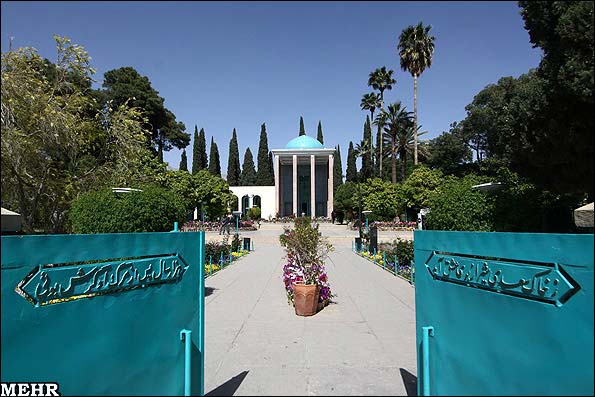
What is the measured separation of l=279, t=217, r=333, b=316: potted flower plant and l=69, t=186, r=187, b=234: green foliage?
322 centimetres

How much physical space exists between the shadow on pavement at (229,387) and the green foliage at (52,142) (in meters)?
7.13

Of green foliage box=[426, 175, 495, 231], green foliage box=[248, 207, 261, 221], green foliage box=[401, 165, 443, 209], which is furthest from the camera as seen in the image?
green foliage box=[248, 207, 261, 221]

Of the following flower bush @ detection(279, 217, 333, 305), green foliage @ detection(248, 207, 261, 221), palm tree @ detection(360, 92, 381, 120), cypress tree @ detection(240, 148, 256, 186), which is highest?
palm tree @ detection(360, 92, 381, 120)

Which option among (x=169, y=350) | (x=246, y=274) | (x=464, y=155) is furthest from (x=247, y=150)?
(x=169, y=350)

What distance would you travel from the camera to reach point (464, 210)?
40.5 feet

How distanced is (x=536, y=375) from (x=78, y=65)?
13.6 meters

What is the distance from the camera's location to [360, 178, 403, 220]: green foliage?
1820 inches

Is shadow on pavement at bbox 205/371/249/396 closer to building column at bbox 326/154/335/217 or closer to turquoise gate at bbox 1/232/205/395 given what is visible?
turquoise gate at bbox 1/232/205/395

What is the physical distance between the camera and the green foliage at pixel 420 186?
4303 cm

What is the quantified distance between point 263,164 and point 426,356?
71.3m

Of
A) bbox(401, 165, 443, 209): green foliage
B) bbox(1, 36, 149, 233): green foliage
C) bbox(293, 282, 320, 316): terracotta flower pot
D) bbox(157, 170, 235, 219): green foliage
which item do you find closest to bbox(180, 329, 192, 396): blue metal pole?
bbox(293, 282, 320, 316): terracotta flower pot

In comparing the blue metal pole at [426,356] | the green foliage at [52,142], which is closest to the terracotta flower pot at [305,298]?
the blue metal pole at [426,356]

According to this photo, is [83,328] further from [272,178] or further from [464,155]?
[272,178]

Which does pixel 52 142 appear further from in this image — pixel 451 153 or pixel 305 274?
pixel 451 153
